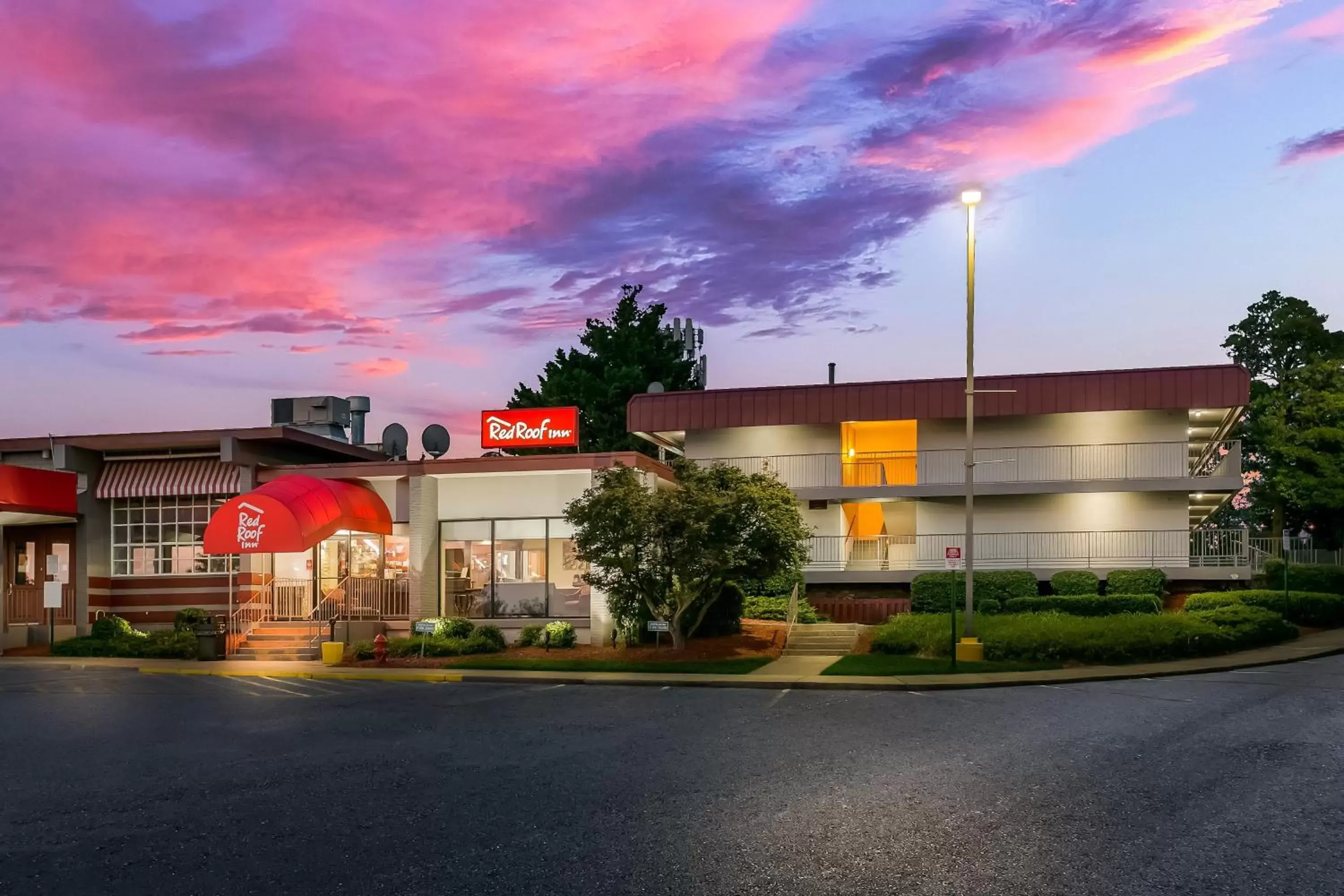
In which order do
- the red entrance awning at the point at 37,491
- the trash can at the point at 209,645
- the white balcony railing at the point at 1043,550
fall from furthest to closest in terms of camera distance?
the white balcony railing at the point at 1043,550, the red entrance awning at the point at 37,491, the trash can at the point at 209,645

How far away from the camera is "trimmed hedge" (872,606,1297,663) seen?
969 inches

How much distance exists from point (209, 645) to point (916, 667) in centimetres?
1764

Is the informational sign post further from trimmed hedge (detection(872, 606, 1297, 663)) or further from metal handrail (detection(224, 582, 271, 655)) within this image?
trimmed hedge (detection(872, 606, 1297, 663))

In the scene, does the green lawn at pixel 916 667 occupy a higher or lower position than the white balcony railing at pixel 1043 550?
lower

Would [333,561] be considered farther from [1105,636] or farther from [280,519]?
[1105,636]

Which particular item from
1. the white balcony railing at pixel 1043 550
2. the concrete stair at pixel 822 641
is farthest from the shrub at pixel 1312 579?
the concrete stair at pixel 822 641

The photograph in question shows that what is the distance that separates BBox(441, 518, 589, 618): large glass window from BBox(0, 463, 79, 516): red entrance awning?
436 inches

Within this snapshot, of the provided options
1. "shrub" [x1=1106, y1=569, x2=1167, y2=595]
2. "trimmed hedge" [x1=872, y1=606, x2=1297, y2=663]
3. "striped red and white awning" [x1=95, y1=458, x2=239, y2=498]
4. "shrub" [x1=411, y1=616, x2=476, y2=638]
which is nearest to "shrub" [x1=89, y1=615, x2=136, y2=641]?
"striped red and white awning" [x1=95, y1=458, x2=239, y2=498]

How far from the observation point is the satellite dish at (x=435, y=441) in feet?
116

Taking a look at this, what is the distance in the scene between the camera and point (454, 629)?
29125 millimetres

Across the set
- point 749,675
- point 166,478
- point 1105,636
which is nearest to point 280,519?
point 166,478

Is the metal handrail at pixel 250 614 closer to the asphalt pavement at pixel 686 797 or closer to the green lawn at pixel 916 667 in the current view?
the asphalt pavement at pixel 686 797

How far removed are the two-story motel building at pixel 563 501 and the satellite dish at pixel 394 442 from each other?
1.99m

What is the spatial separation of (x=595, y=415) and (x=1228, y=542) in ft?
103
